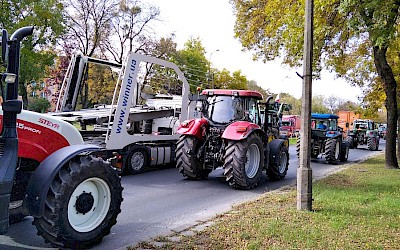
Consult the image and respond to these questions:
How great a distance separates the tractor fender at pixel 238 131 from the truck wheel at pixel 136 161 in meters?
3.21

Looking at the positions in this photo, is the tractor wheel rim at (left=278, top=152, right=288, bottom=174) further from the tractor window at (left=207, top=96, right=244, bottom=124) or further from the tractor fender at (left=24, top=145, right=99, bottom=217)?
the tractor fender at (left=24, top=145, right=99, bottom=217)

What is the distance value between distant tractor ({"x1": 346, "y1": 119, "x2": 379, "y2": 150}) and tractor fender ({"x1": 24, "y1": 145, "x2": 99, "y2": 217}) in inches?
1077

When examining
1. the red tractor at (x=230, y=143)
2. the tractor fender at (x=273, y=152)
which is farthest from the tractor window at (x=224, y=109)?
the tractor fender at (x=273, y=152)

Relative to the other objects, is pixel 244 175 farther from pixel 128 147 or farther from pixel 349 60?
pixel 349 60

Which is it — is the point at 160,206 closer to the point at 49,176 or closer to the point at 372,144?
the point at 49,176

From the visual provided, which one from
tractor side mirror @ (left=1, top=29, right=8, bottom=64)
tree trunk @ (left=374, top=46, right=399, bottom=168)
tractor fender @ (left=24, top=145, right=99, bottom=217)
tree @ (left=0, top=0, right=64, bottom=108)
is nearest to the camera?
tractor side mirror @ (left=1, top=29, right=8, bottom=64)

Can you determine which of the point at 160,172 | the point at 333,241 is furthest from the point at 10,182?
the point at 160,172

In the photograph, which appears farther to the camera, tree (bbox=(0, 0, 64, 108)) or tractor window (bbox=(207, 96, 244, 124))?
tree (bbox=(0, 0, 64, 108))

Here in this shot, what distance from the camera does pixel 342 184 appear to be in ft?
36.6

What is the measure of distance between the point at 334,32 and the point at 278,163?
438 cm

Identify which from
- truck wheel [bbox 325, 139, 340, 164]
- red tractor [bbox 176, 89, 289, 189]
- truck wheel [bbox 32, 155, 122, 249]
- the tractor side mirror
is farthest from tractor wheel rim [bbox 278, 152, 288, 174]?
the tractor side mirror

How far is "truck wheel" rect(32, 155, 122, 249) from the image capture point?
5016mm

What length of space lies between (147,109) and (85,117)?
242 centimetres

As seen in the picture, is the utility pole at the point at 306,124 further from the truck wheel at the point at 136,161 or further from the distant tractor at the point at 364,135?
the distant tractor at the point at 364,135
